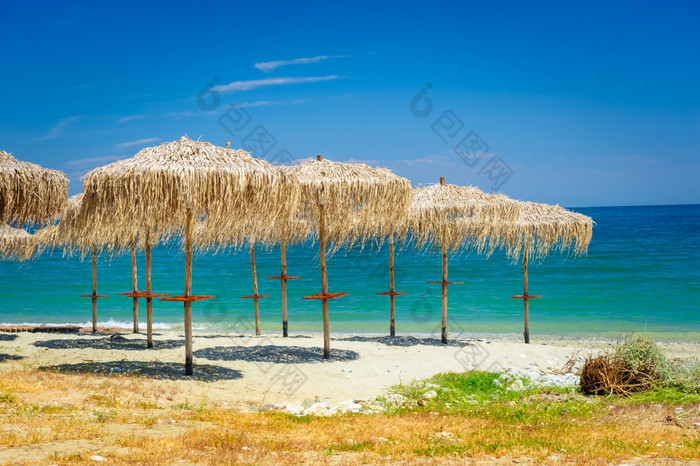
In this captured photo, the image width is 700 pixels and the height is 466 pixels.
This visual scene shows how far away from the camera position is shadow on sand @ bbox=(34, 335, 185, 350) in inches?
450

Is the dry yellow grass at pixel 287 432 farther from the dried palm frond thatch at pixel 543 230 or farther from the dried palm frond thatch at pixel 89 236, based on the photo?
the dried palm frond thatch at pixel 543 230

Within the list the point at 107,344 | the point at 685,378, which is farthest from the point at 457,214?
the point at 107,344

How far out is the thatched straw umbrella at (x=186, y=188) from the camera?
801 cm

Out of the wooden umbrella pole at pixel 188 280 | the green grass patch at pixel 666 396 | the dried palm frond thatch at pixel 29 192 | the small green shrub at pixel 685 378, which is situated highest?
the dried palm frond thatch at pixel 29 192

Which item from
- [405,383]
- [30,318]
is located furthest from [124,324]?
[405,383]

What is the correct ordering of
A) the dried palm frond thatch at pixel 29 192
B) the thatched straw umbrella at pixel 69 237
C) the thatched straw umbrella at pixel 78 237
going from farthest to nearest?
the thatched straw umbrella at pixel 69 237 → the thatched straw umbrella at pixel 78 237 → the dried palm frond thatch at pixel 29 192

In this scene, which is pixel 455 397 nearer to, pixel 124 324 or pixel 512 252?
pixel 512 252

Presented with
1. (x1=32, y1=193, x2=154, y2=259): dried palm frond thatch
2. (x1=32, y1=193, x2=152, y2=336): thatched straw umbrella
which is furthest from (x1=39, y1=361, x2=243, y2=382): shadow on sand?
(x1=32, y1=193, x2=154, y2=259): dried palm frond thatch

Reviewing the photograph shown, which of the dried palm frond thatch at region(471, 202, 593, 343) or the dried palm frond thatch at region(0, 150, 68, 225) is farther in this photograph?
the dried palm frond thatch at region(471, 202, 593, 343)

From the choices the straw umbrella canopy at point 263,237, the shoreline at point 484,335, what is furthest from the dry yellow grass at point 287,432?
the shoreline at point 484,335

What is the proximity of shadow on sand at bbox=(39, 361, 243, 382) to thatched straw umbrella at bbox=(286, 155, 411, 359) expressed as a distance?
6.20ft

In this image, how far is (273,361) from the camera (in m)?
10.5

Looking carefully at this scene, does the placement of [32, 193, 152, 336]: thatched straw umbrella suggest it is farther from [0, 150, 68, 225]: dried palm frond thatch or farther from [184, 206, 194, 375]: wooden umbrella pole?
[184, 206, 194, 375]: wooden umbrella pole

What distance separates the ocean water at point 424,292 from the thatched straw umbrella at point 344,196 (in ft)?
27.4
